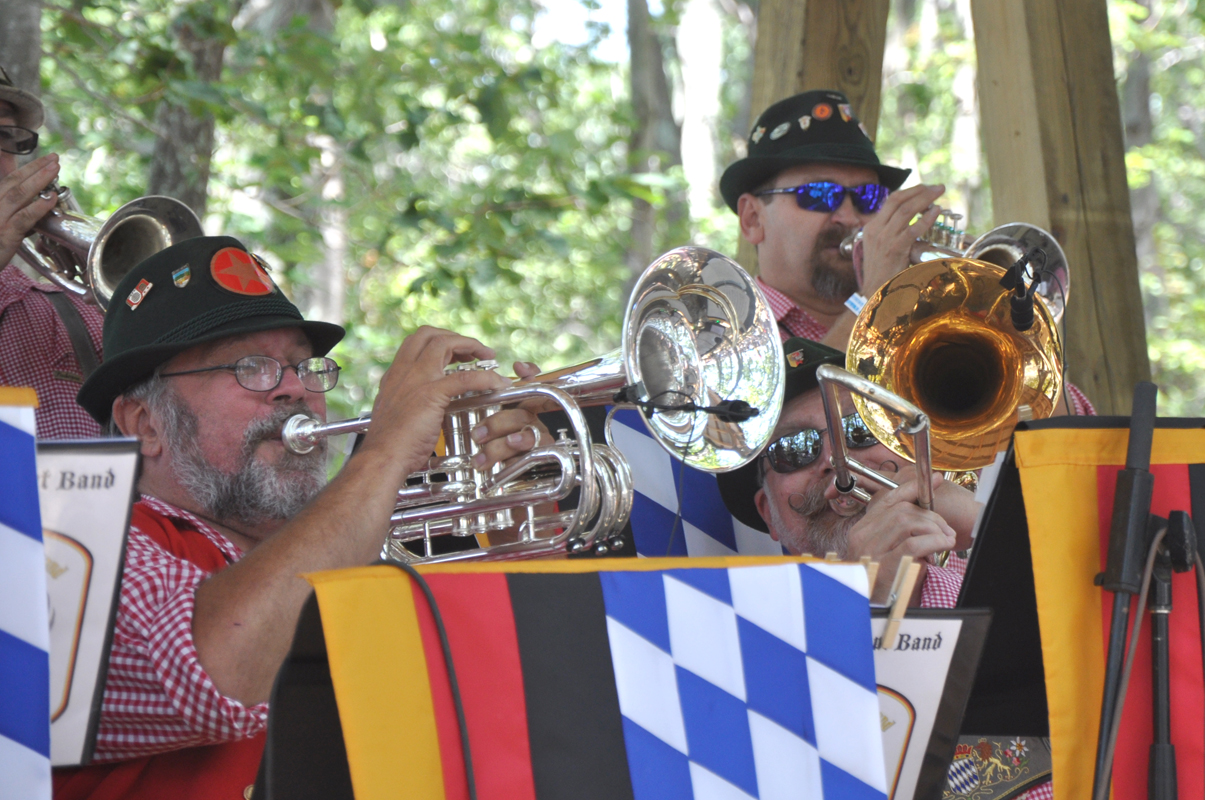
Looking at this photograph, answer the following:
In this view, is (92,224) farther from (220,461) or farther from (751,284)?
(751,284)

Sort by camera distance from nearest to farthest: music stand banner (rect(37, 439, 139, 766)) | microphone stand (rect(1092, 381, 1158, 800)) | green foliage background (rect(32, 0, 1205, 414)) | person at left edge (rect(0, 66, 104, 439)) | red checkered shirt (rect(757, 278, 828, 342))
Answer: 1. music stand banner (rect(37, 439, 139, 766))
2. microphone stand (rect(1092, 381, 1158, 800))
3. person at left edge (rect(0, 66, 104, 439))
4. red checkered shirt (rect(757, 278, 828, 342))
5. green foliage background (rect(32, 0, 1205, 414))

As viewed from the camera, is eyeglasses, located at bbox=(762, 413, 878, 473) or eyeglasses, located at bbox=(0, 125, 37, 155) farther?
eyeglasses, located at bbox=(0, 125, 37, 155)

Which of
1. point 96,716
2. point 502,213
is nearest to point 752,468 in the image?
point 96,716

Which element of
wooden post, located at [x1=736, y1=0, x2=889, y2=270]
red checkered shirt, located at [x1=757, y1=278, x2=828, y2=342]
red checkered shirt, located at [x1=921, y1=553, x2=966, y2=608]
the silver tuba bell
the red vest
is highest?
wooden post, located at [x1=736, y1=0, x2=889, y2=270]

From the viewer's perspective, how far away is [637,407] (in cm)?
237

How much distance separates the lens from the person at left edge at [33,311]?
114 inches

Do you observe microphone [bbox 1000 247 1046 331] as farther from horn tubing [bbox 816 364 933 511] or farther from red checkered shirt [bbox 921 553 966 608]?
red checkered shirt [bbox 921 553 966 608]

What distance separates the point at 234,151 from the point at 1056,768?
7494 mm

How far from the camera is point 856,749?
144cm

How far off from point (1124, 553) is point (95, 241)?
8.26ft

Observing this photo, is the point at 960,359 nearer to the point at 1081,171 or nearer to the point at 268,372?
the point at 268,372

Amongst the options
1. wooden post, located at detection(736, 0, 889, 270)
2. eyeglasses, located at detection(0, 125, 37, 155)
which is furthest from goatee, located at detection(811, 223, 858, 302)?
eyeglasses, located at detection(0, 125, 37, 155)

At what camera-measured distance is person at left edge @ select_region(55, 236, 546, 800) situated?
187 cm

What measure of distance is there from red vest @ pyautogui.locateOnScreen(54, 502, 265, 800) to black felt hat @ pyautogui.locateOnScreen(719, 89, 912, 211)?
95.3 inches
